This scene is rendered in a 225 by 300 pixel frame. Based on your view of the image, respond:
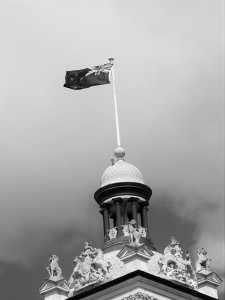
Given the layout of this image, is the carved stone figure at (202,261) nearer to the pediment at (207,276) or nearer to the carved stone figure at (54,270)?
the pediment at (207,276)

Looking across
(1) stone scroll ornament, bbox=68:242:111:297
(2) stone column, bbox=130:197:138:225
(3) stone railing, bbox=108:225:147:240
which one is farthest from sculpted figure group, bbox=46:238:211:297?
(2) stone column, bbox=130:197:138:225

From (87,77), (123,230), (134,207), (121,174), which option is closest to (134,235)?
(123,230)

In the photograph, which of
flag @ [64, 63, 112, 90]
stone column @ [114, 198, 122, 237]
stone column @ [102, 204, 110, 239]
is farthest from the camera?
flag @ [64, 63, 112, 90]

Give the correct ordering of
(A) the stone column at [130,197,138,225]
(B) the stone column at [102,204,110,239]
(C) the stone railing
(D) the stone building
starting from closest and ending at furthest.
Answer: (D) the stone building → (C) the stone railing → (A) the stone column at [130,197,138,225] → (B) the stone column at [102,204,110,239]

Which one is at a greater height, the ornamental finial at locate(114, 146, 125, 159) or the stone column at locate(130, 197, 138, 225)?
the ornamental finial at locate(114, 146, 125, 159)

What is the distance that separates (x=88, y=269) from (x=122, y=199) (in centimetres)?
677

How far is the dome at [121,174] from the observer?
87.7 m

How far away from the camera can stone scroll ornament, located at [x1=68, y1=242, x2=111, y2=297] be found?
268ft

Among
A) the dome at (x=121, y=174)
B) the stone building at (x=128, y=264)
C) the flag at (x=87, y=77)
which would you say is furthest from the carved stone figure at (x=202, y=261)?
the flag at (x=87, y=77)

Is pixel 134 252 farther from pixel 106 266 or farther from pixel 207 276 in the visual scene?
pixel 207 276

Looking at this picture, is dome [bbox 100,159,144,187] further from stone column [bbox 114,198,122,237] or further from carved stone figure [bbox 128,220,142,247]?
carved stone figure [bbox 128,220,142,247]

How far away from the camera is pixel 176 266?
8219 centimetres

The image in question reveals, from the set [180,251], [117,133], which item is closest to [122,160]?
[117,133]

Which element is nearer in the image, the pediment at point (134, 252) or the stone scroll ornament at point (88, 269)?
the pediment at point (134, 252)
